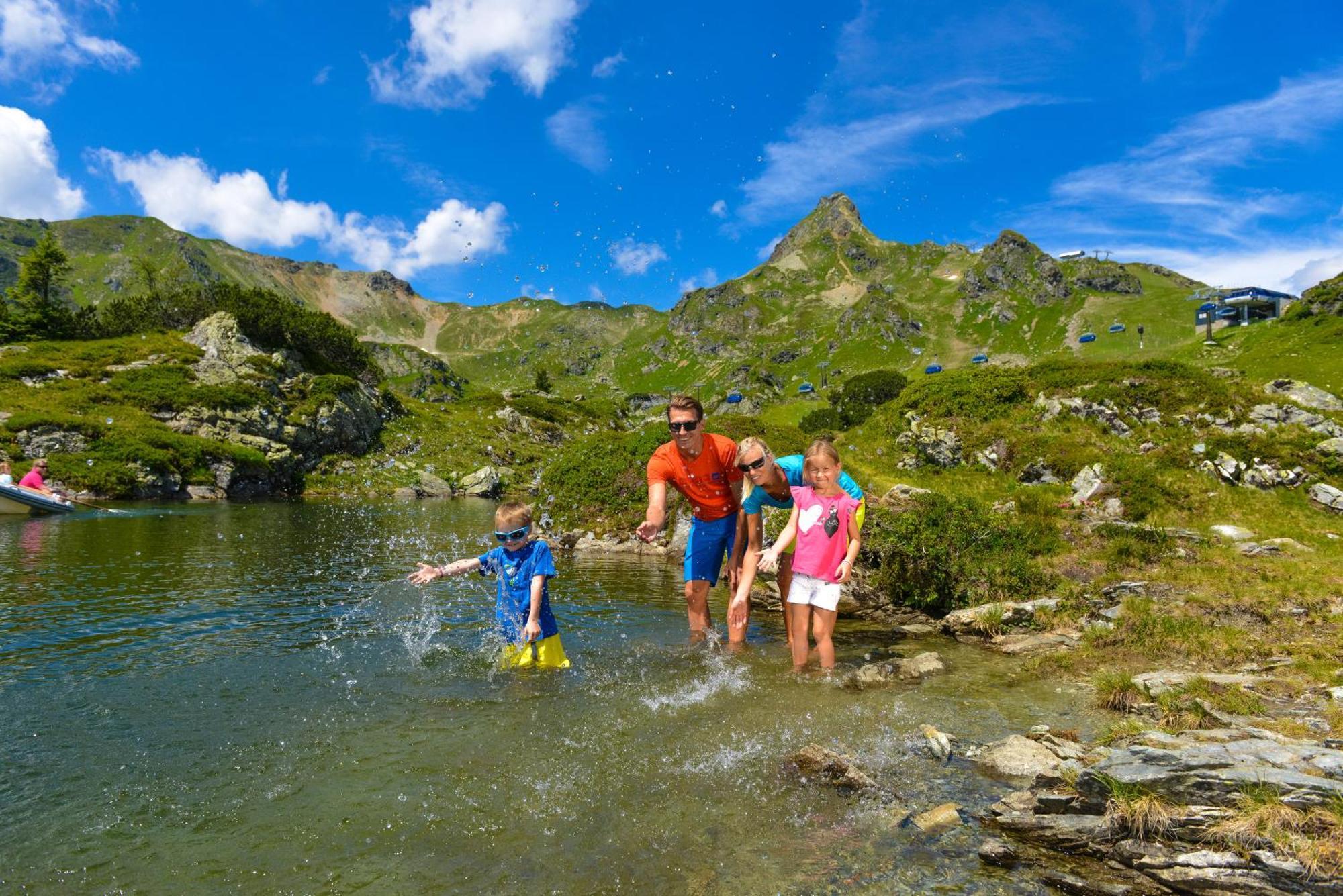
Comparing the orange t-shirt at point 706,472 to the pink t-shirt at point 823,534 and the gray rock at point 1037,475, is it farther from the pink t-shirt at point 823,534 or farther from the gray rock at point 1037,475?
the gray rock at point 1037,475

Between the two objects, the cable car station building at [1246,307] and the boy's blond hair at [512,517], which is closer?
the boy's blond hair at [512,517]

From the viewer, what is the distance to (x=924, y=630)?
38.3 ft

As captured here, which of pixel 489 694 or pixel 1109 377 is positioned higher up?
pixel 1109 377

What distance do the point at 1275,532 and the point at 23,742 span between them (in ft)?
72.3

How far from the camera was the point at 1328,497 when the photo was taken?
53.2 ft

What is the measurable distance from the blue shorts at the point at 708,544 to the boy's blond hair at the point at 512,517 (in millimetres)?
2653

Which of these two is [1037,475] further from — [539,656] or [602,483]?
[539,656]

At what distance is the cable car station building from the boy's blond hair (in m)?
112

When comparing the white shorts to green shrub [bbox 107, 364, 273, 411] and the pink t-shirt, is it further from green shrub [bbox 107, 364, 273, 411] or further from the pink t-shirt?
green shrub [bbox 107, 364, 273, 411]

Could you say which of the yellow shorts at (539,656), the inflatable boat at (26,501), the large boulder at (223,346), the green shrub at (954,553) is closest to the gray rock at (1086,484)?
the green shrub at (954,553)

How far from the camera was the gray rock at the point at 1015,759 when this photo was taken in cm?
572

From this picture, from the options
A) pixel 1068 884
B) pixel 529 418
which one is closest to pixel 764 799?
pixel 1068 884

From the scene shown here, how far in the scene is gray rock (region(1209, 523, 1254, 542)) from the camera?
45.5ft

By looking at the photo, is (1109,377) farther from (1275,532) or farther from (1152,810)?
(1152,810)
